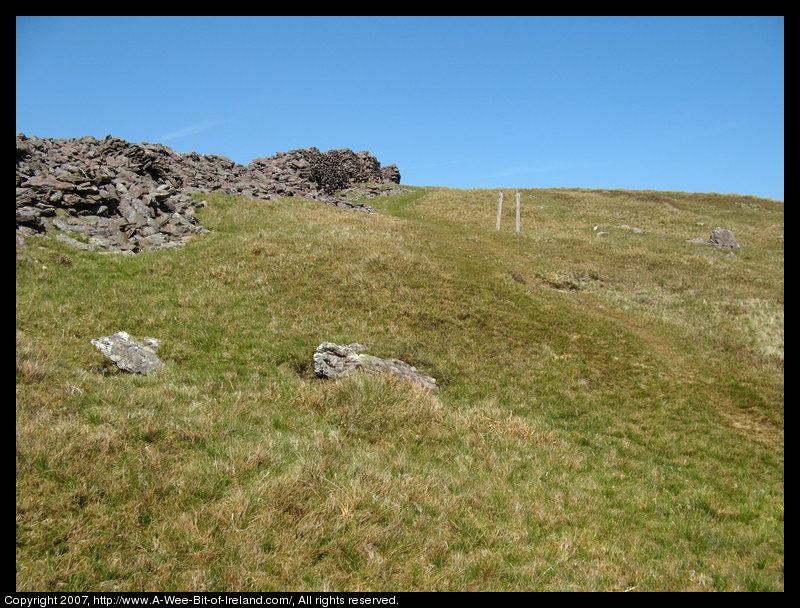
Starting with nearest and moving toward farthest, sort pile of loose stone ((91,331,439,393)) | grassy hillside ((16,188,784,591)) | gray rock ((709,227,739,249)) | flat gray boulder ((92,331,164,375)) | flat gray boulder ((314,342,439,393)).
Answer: grassy hillside ((16,188,784,591)), flat gray boulder ((92,331,164,375)), pile of loose stone ((91,331,439,393)), flat gray boulder ((314,342,439,393)), gray rock ((709,227,739,249))

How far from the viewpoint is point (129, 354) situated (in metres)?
12.8

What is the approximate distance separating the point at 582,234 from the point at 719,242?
44.3 ft

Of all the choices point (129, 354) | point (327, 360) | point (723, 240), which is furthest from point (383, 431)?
point (723, 240)

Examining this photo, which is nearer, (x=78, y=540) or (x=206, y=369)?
(x=78, y=540)

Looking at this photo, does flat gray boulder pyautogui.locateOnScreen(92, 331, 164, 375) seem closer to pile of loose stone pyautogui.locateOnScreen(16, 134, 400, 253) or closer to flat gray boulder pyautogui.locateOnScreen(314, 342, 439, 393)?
flat gray boulder pyautogui.locateOnScreen(314, 342, 439, 393)

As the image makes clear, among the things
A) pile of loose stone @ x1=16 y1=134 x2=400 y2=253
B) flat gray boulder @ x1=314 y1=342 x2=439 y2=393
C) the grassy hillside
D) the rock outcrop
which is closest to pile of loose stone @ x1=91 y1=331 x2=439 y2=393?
flat gray boulder @ x1=314 y1=342 x2=439 y2=393

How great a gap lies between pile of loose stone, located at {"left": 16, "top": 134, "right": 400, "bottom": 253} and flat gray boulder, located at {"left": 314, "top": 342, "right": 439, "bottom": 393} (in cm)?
1689

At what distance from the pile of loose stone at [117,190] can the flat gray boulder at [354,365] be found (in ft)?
55.4

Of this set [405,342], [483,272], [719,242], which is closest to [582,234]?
A: [719,242]

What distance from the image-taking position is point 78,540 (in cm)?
537

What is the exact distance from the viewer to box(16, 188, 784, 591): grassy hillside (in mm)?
5922

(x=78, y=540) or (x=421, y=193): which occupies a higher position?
(x=421, y=193)
